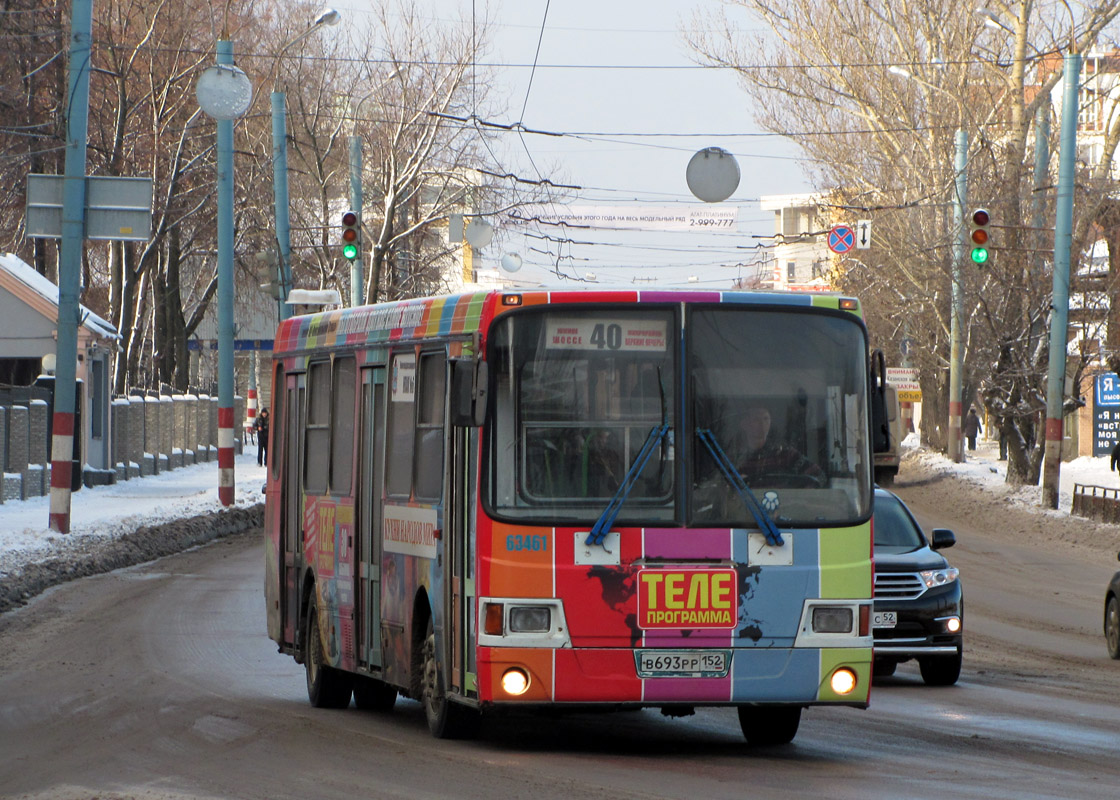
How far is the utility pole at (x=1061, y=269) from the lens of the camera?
31703 millimetres

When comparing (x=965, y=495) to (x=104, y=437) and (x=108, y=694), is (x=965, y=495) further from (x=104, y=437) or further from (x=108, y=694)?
(x=108, y=694)

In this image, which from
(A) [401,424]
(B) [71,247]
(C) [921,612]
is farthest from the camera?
(B) [71,247]

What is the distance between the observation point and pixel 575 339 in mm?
9164

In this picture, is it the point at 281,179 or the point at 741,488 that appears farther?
the point at 281,179

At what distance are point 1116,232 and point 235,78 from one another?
2071 cm

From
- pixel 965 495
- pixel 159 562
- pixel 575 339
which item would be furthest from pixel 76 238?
pixel 965 495

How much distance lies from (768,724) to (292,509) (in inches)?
163

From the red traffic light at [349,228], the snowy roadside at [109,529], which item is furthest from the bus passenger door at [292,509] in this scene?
the red traffic light at [349,228]

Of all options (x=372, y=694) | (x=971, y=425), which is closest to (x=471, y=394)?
(x=372, y=694)

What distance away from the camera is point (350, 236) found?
30547 millimetres

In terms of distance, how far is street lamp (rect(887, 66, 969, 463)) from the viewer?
42750mm

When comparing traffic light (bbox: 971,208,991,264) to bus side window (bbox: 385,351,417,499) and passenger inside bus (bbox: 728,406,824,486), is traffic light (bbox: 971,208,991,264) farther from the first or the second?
passenger inside bus (bbox: 728,406,824,486)

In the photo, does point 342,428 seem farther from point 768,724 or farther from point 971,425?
point 971,425

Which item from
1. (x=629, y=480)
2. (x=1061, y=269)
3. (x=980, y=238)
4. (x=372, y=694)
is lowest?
(x=372, y=694)
